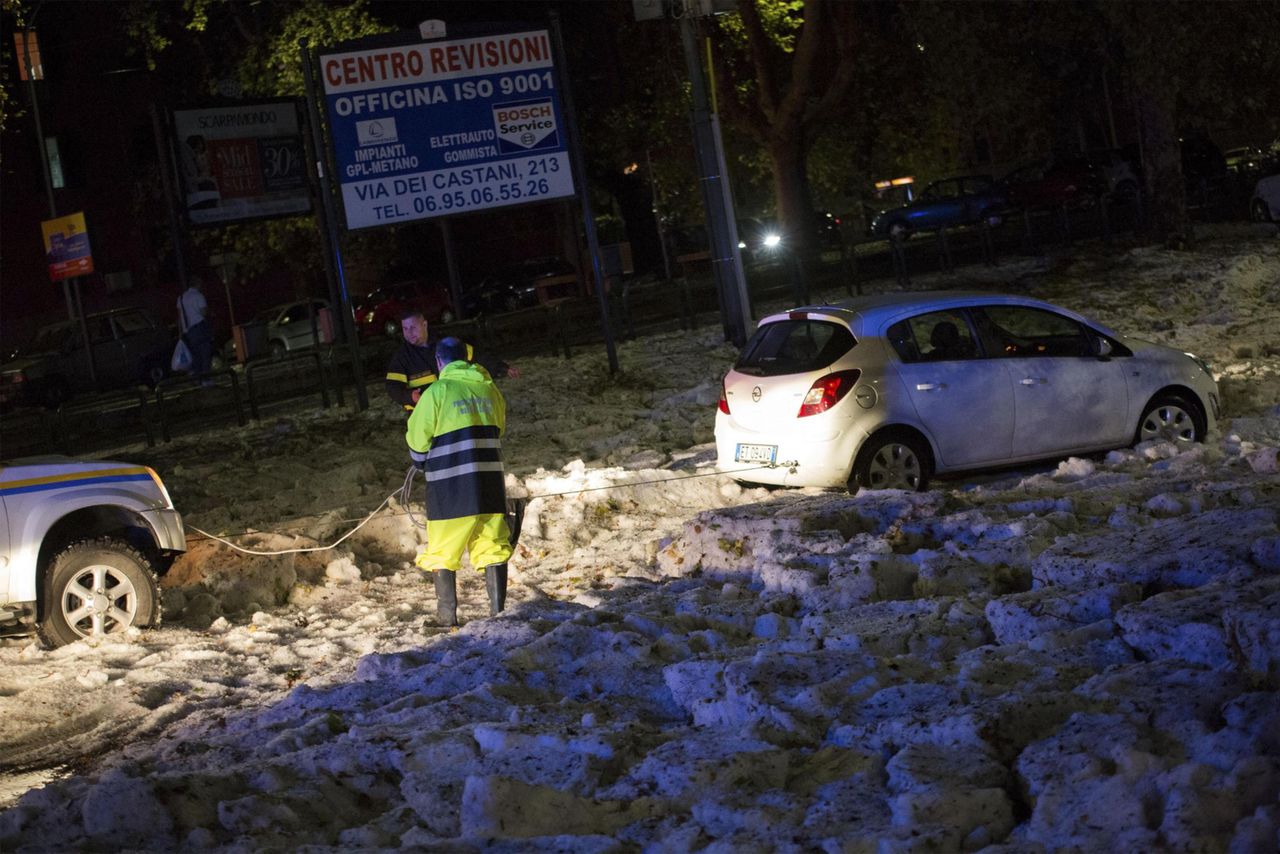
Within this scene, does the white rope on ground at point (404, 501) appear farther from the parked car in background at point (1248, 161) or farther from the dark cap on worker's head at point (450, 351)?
the parked car in background at point (1248, 161)

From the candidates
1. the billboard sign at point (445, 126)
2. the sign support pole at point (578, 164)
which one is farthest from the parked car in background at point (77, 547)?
the sign support pole at point (578, 164)

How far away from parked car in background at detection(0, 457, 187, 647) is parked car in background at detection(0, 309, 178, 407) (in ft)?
75.3

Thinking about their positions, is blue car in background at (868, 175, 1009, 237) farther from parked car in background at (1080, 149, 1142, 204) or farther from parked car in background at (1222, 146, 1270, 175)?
parked car in background at (1222, 146, 1270, 175)

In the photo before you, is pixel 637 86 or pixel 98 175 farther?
pixel 98 175

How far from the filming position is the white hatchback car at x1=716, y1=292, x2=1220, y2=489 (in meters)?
10.8

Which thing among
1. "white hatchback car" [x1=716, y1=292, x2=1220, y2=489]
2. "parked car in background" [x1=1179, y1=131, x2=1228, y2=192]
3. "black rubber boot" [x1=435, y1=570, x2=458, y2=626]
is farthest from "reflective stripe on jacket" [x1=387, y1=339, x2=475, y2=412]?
"parked car in background" [x1=1179, y1=131, x2=1228, y2=192]

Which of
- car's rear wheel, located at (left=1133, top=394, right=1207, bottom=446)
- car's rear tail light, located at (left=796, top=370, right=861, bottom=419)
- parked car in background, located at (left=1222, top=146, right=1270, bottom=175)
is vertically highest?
parked car in background, located at (left=1222, top=146, right=1270, bottom=175)

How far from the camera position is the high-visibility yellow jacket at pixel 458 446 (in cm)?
888

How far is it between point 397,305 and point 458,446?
31.2 metres

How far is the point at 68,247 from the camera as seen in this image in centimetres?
3525

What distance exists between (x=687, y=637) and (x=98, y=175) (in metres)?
47.6

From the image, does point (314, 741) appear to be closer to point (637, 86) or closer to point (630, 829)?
point (630, 829)

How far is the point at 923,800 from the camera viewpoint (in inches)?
185

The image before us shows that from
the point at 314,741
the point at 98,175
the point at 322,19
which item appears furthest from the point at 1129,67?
the point at 98,175
